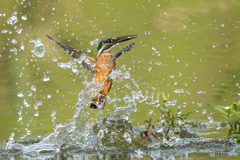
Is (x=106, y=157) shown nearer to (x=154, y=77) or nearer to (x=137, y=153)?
(x=137, y=153)

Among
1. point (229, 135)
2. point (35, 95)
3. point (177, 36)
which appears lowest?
point (229, 135)

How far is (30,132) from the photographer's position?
12.7ft

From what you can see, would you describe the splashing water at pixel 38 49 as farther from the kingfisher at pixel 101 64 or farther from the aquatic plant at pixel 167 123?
the aquatic plant at pixel 167 123

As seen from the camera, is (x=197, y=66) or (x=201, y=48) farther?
(x=201, y=48)

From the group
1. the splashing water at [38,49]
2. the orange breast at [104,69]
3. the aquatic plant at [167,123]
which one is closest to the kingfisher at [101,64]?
the orange breast at [104,69]

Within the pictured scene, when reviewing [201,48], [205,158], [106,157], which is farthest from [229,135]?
[201,48]

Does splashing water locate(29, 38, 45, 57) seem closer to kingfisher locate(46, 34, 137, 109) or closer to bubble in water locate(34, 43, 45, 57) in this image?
bubble in water locate(34, 43, 45, 57)

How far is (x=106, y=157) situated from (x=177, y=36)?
24.1ft

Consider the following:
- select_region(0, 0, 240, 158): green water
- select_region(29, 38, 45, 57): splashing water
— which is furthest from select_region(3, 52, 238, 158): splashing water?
select_region(0, 0, 240, 158): green water

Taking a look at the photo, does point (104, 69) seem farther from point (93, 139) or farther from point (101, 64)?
point (93, 139)

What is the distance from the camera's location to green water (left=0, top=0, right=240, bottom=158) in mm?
4926

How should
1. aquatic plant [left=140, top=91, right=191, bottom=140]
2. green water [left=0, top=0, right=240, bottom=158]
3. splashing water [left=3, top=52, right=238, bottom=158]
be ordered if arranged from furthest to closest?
green water [left=0, top=0, right=240, bottom=158] → aquatic plant [left=140, top=91, right=191, bottom=140] → splashing water [left=3, top=52, right=238, bottom=158]

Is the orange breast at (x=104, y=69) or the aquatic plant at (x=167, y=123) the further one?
the orange breast at (x=104, y=69)

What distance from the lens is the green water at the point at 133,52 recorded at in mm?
4926
